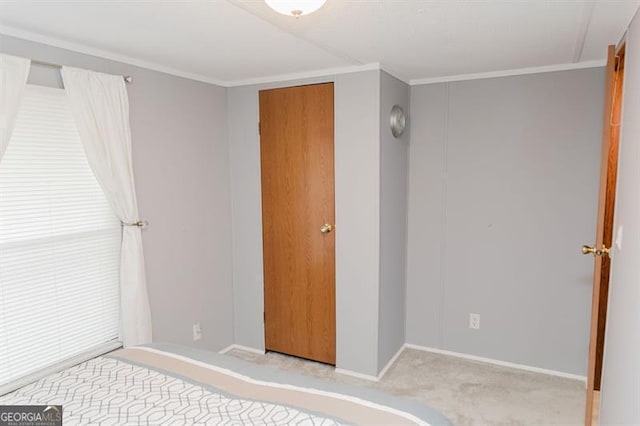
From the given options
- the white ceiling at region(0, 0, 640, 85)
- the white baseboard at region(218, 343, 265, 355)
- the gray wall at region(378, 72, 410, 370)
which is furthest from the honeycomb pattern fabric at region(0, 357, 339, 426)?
the white baseboard at region(218, 343, 265, 355)

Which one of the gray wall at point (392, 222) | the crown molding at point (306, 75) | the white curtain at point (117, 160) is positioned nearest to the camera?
the white curtain at point (117, 160)

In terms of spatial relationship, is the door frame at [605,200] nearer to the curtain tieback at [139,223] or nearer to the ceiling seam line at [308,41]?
the ceiling seam line at [308,41]

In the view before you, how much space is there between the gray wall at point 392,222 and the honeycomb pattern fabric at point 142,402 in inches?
66.1

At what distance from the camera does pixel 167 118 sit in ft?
9.79

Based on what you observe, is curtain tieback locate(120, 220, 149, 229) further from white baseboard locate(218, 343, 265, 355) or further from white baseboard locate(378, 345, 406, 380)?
white baseboard locate(378, 345, 406, 380)

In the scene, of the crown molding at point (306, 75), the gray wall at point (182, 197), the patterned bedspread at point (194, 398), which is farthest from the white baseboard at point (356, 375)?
the crown molding at point (306, 75)

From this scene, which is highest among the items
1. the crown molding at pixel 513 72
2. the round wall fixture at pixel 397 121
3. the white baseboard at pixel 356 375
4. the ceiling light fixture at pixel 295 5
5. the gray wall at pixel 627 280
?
the crown molding at pixel 513 72

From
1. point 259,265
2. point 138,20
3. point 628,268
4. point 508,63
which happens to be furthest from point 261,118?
point 628,268

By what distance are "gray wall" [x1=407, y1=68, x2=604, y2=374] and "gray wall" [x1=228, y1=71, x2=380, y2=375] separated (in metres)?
0.66

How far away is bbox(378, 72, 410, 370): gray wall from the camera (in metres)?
3.06

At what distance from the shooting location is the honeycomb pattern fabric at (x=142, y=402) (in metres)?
1.52

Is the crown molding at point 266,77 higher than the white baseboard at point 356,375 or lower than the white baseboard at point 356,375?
higher

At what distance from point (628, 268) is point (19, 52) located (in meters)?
2.92

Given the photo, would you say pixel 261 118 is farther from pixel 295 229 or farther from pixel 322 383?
pixel 322 383
